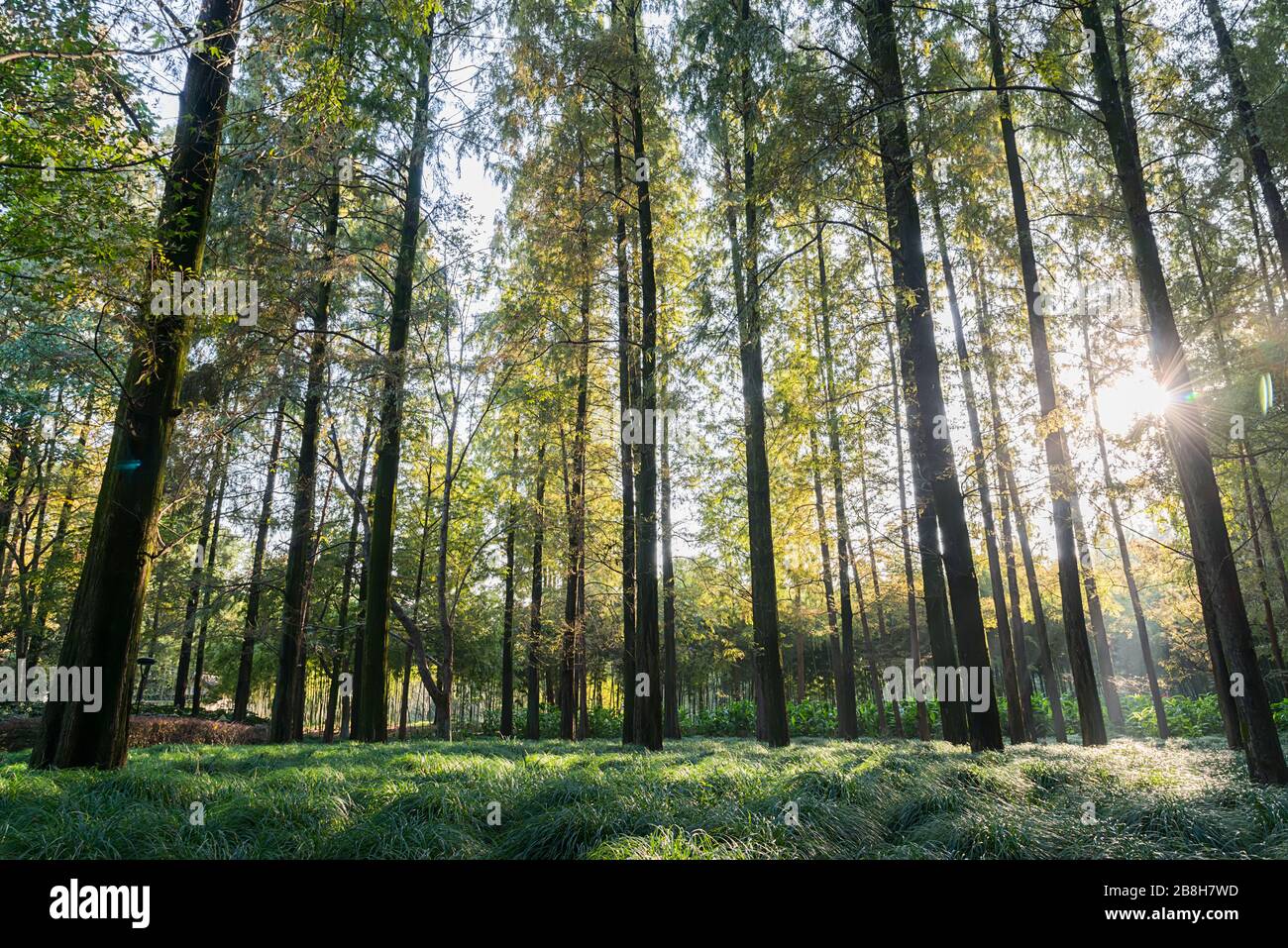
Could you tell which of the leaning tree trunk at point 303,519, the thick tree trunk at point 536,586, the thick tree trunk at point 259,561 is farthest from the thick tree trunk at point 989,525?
the thick tree trunk at point 259,561

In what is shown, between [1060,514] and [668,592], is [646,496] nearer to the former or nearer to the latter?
[668,592]

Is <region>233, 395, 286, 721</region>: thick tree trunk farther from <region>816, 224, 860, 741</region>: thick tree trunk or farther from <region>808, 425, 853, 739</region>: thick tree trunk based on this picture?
<region>816, 224, 860, 741</region>: thick tree trunk

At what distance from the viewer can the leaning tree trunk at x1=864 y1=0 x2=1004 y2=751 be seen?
7.17 metres

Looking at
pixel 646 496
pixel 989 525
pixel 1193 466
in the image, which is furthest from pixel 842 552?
pixel 1193 466

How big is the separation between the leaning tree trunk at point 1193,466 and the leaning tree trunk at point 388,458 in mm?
9464

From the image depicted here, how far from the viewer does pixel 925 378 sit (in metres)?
7.66

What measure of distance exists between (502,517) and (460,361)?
950 centimetres

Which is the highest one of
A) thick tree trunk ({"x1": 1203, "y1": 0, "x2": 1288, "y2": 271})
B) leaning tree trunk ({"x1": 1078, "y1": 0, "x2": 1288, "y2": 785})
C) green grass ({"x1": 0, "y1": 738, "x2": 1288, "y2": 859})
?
thick tree trunk ({"x1": 1203, "y1": 0, "x2": 1288, "y2": 271})

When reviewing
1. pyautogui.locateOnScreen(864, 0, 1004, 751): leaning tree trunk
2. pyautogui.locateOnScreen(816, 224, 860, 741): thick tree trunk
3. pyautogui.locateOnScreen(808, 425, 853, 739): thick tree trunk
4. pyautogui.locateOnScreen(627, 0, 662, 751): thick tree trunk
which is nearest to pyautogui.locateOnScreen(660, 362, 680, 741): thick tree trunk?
pyautogui.locateOnScreen(627, 0, 662, 751): thick tree trunk

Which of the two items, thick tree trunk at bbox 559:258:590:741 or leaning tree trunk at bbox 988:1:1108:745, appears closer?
leaning tree trunk at bbox 988:1:1108:745

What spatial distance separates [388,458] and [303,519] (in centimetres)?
313

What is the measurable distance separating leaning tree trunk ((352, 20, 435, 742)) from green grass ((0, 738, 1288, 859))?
4820 millimetres

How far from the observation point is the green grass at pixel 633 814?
3.22m
